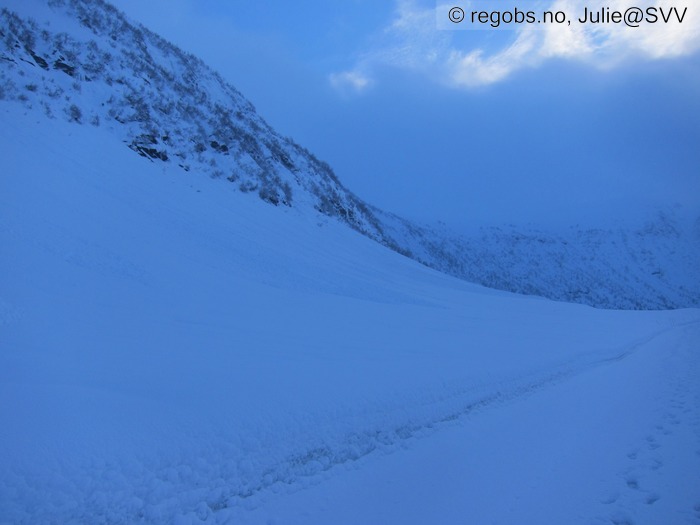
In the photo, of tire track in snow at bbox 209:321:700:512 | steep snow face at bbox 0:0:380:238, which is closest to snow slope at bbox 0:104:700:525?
tire track in snow at bbox 209:321:700:512

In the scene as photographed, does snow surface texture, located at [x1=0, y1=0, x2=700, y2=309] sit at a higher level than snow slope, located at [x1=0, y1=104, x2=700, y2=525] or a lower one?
higher

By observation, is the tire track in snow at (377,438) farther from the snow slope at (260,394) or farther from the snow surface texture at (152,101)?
the snow surface texture at (152,101)

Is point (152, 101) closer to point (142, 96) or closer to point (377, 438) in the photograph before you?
point (142, 96)

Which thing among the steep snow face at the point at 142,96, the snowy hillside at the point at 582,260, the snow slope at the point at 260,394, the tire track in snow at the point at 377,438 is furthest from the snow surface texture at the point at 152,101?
the tire track in snow at the point at 377,438

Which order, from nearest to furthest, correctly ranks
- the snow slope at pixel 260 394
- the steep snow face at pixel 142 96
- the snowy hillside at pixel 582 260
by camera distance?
the snow slope at pixel 260 394, the steep snow face at pixel 142 96, the snowy hillside at pixel 582 260

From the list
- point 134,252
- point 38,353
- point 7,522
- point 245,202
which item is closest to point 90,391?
point 38,353

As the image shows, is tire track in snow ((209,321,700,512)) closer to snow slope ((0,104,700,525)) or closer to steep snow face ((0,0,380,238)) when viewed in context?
snow slope ((0,104,700,525))

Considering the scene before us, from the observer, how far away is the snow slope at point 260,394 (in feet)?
10.7

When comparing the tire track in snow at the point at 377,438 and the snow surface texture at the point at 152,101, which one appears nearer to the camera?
the tire track in snow at the point at 377,438

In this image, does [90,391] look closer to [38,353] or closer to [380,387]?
[38,353]

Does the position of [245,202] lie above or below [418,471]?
above

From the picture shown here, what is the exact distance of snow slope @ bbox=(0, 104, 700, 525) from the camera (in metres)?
3.27

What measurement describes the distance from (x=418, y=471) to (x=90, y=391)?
11.5ft

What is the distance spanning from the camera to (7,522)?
276 cm
